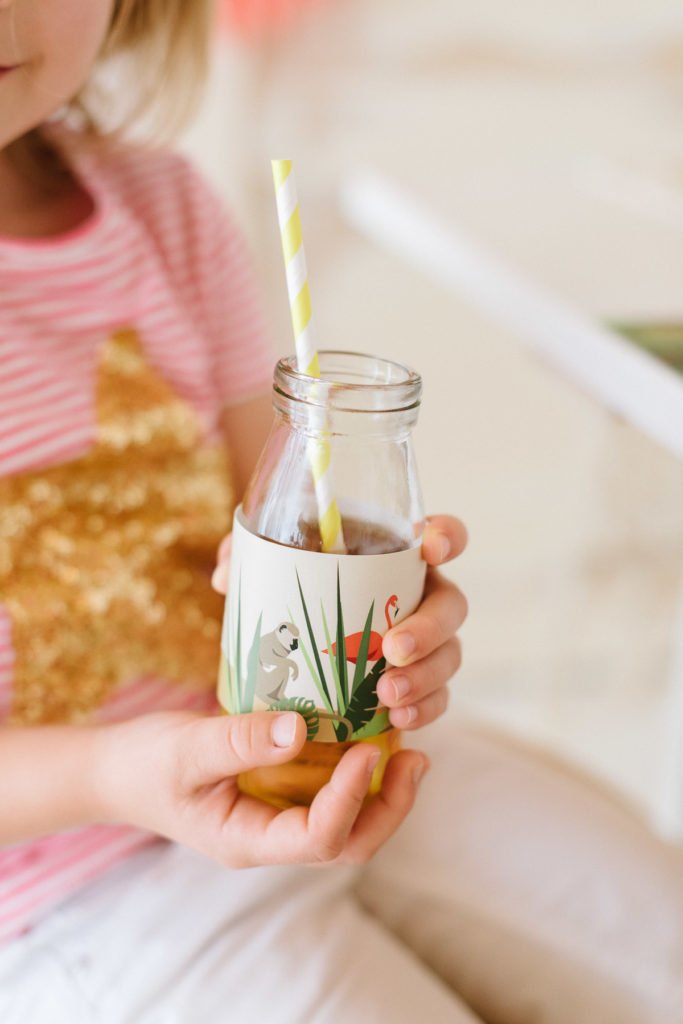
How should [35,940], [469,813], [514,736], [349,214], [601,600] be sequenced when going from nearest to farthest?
1. [35,940]
2. [469,813]
3. [514,736]
4. [349,214]
5. [601,600]

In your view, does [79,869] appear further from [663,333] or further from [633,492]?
[633,492]

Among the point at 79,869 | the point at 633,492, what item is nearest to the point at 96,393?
the point at 79,869

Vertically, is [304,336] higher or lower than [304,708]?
higher

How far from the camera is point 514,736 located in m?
0.80

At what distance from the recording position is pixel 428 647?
46 cm

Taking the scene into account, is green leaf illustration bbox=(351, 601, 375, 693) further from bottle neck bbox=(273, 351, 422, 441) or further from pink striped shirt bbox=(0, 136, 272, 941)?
pink striped shirt bbox=(0, 136, 272, 941)

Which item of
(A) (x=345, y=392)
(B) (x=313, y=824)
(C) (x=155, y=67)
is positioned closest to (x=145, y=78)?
(C) (x=155, y=67)

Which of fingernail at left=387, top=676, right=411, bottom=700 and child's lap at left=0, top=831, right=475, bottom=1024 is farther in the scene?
child's lap at left=0, top=831, right=475, bottom=1024

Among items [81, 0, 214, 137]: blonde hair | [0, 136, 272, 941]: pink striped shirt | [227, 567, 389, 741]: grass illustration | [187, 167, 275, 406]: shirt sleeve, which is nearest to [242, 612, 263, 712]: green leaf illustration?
[227, 567, 389, 741]: grass illustration

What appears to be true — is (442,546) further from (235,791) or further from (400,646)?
(235,791)

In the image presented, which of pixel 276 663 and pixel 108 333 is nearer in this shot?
pixel 276 663

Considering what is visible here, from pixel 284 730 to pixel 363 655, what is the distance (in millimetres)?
45

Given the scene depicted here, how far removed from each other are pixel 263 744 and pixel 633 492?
4.16 feet

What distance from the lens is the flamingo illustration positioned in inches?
17.1
